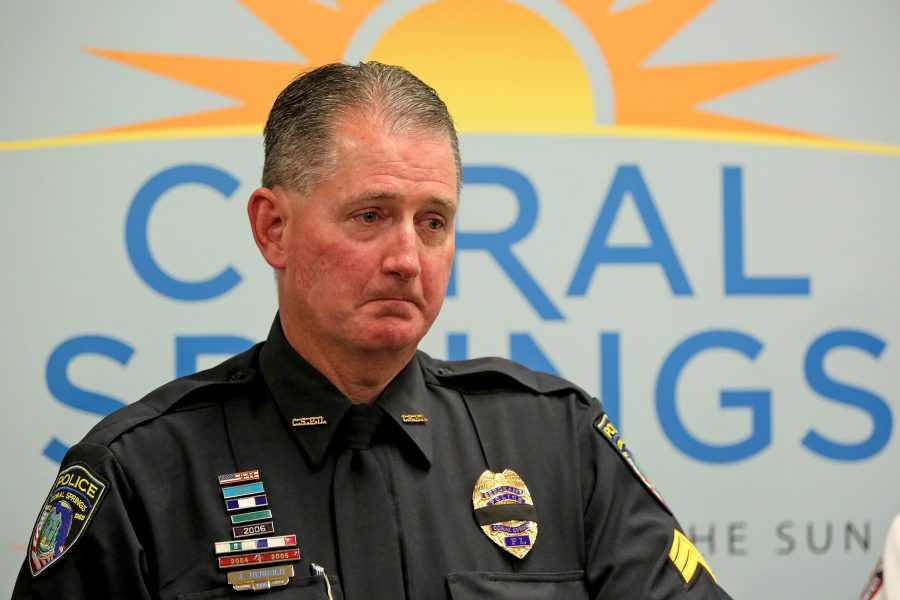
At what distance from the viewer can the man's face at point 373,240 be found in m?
1.56

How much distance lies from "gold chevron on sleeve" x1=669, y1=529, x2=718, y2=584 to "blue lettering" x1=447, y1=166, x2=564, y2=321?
83cm

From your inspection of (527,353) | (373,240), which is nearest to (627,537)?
(373,240)

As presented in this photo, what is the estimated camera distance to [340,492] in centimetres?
157

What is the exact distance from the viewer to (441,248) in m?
1.63

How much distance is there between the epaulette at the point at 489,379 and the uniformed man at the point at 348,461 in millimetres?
78

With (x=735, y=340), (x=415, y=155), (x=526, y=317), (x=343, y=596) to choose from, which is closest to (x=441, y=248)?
(x=415, y=155)

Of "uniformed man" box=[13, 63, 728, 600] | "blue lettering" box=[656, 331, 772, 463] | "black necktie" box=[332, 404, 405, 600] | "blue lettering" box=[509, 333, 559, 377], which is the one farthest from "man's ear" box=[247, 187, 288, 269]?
"blue lettering" box=[656, 331, 772, 463]

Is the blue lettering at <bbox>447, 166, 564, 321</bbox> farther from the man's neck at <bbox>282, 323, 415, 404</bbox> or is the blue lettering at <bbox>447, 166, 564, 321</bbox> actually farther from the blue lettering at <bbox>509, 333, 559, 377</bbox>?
the man's neck at <bbox>282, 323, 415, 404</bbox>

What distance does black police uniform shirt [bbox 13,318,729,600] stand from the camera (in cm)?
147

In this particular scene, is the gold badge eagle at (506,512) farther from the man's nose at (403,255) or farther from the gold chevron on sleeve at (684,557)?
the man's nose at (403,255)

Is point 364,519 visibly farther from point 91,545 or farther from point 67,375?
point 67,375

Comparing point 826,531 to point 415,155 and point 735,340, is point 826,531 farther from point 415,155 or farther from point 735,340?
point 415,155

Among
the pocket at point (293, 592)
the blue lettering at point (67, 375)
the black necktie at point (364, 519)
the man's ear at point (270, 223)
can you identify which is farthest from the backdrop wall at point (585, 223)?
the pocket at point (293, 592)

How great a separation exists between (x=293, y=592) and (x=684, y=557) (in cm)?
61
